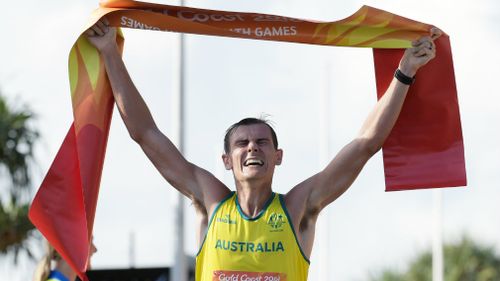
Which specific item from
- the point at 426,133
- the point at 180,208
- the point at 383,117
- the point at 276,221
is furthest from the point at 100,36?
the point at 180,208

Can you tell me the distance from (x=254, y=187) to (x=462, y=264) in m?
38.0

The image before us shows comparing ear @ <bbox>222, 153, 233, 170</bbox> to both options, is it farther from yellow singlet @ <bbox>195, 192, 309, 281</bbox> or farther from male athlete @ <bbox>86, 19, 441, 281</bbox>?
yellow singlet @ <bbox>195, 192, 309, 281</bbox>

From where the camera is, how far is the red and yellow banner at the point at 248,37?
830cm

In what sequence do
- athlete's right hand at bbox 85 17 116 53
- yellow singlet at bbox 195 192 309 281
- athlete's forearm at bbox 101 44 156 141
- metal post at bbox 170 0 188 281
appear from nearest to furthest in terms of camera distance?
yellow singlet at bbox 195 192 309 281 < athlete's forearm at bbox 101 44 156 141 < athlete's right hand at bbox 85 17 116 53 < metal post at bbox 170 0 188 281

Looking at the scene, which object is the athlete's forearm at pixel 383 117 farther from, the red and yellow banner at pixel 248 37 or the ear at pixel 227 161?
the ear at pixel 227 161

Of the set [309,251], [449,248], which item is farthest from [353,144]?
[449,248]

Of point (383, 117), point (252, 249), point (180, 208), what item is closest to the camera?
point (252, 249)

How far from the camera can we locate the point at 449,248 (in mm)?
45469

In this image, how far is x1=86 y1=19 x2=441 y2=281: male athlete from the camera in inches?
301

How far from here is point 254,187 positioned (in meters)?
7.75

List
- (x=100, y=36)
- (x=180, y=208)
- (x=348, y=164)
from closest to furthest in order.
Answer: (x=348, y=164)
(x=100, y=36)
(x=180, y=208)

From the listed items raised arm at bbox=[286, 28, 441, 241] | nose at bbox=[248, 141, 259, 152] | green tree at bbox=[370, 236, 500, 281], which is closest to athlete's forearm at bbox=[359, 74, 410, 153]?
raised arm at bbox=[286, 28, 441, 241]

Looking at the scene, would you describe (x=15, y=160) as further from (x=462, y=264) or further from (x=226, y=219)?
(x=462, y=264)

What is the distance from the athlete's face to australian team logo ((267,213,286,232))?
0.70 feet
